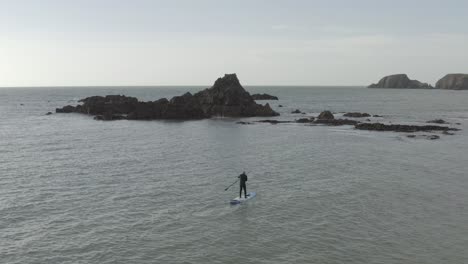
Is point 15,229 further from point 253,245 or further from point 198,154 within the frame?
point 198,154

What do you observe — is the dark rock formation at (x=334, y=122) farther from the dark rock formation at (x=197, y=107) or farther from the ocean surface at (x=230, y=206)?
the ocean surface at (x=230, y=206)

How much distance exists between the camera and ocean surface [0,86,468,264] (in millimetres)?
20000

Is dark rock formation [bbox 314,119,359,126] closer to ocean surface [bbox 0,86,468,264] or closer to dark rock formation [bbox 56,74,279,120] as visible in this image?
dark rock formation [bbox 56,74,279,120]

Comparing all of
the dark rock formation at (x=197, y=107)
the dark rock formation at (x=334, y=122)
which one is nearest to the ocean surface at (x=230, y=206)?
the dark rock formation at (x=334, y=122)

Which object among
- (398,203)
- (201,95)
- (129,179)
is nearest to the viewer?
(398,203)

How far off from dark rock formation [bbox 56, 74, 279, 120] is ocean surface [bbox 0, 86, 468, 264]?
3359cm

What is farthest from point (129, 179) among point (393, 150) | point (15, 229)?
point (393, 150)

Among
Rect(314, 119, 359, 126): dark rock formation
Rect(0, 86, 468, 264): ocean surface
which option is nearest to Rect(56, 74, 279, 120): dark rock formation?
Rect(314, 119, 359, 126): dark rock formation

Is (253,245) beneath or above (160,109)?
beneath

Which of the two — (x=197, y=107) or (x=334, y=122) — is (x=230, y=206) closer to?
(x=334, y=122)

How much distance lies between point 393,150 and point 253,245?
32.8m

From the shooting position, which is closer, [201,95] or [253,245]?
[253,245]

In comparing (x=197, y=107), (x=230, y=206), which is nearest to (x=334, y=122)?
(x=197, y=107)

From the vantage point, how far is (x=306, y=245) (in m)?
20.6
